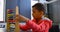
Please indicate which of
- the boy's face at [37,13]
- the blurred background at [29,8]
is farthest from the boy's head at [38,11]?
the blurred background at [29,8]

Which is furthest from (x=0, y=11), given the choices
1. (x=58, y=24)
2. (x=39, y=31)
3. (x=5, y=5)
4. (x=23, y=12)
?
(x=58, y=24)

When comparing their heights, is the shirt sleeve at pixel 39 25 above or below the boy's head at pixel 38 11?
below

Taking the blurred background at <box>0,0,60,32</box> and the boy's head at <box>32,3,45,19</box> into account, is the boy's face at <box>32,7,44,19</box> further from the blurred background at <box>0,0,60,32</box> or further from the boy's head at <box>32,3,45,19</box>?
the blurred background at <box>0,0,60,32</box>

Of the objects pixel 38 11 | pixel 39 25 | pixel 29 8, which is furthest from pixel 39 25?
pixel 29 8

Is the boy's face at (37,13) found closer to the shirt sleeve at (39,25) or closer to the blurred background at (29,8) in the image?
the shirt sleeve at (39,25)

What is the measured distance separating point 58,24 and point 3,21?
52cm

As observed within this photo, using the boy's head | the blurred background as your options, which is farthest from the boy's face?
the blurred background

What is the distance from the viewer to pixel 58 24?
4.70ft

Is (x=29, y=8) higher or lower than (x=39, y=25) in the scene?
higher

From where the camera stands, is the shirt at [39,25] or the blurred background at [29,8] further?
the blurred background at [29,8]

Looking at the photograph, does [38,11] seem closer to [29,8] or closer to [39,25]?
[39,25]

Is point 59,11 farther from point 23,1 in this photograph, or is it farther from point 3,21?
point 3,21

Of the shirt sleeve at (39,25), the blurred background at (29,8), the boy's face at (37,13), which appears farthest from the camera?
the blurred background at (29,8)

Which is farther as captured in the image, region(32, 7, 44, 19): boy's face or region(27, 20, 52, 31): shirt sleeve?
region(32, 7, 44, 19): boy's face
